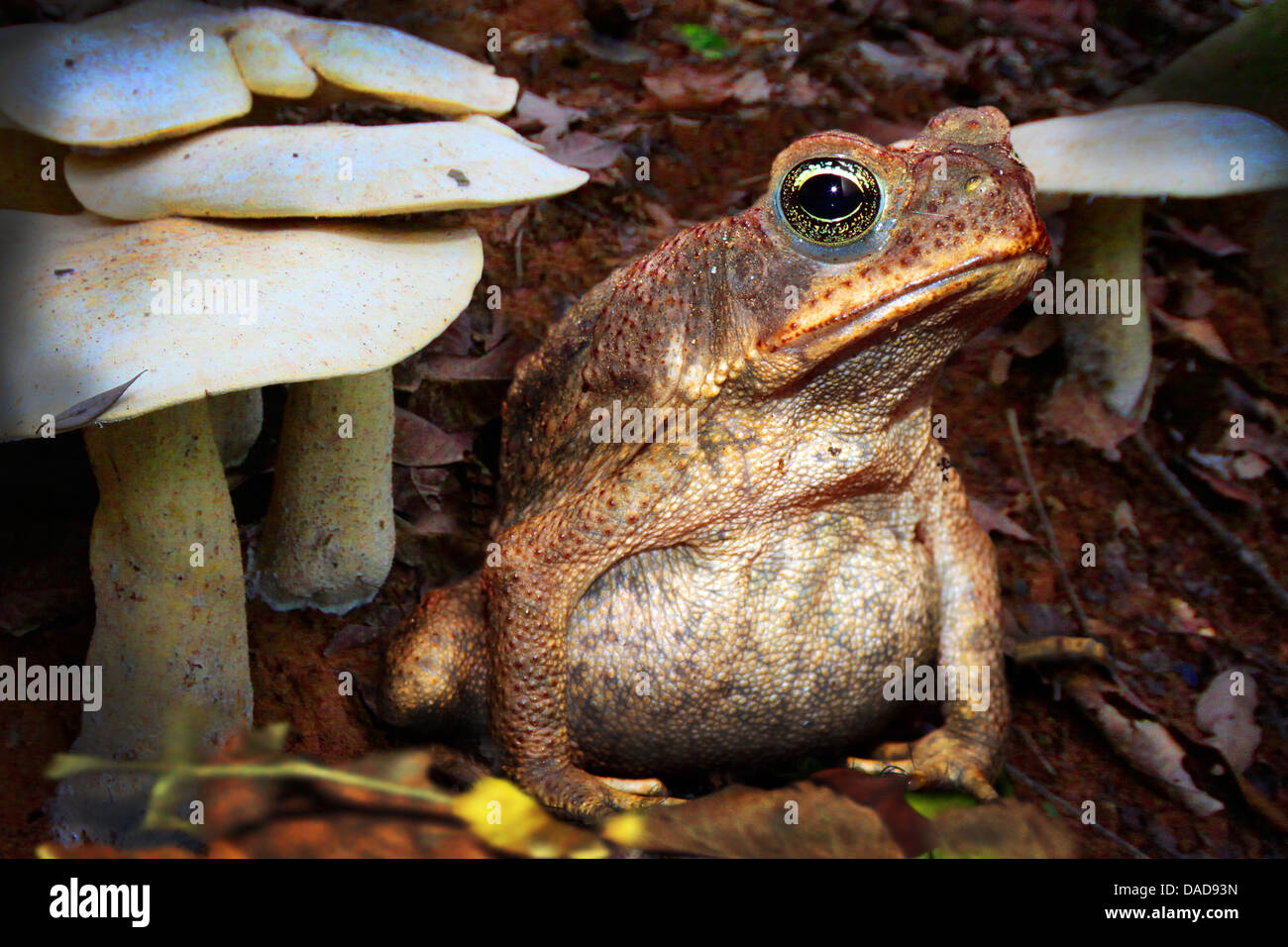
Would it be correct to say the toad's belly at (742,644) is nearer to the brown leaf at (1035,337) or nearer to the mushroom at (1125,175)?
the mushroom at (1125,175)

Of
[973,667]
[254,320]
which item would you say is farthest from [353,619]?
[973,667]

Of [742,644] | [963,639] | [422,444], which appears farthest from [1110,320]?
[422,444]

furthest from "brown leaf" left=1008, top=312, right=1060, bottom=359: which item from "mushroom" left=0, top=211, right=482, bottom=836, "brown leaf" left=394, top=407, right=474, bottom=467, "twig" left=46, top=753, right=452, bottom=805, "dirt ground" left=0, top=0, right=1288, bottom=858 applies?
"twig" left=46, top=753, right=452, bottom=805

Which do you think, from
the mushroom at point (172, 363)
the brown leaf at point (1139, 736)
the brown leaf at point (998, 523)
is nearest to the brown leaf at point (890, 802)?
the mushroom at point (172, 363)

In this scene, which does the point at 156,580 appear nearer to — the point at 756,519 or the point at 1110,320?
the point at 756,519

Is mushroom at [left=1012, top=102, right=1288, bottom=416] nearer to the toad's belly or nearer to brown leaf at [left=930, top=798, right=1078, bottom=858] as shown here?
the toad's belly
